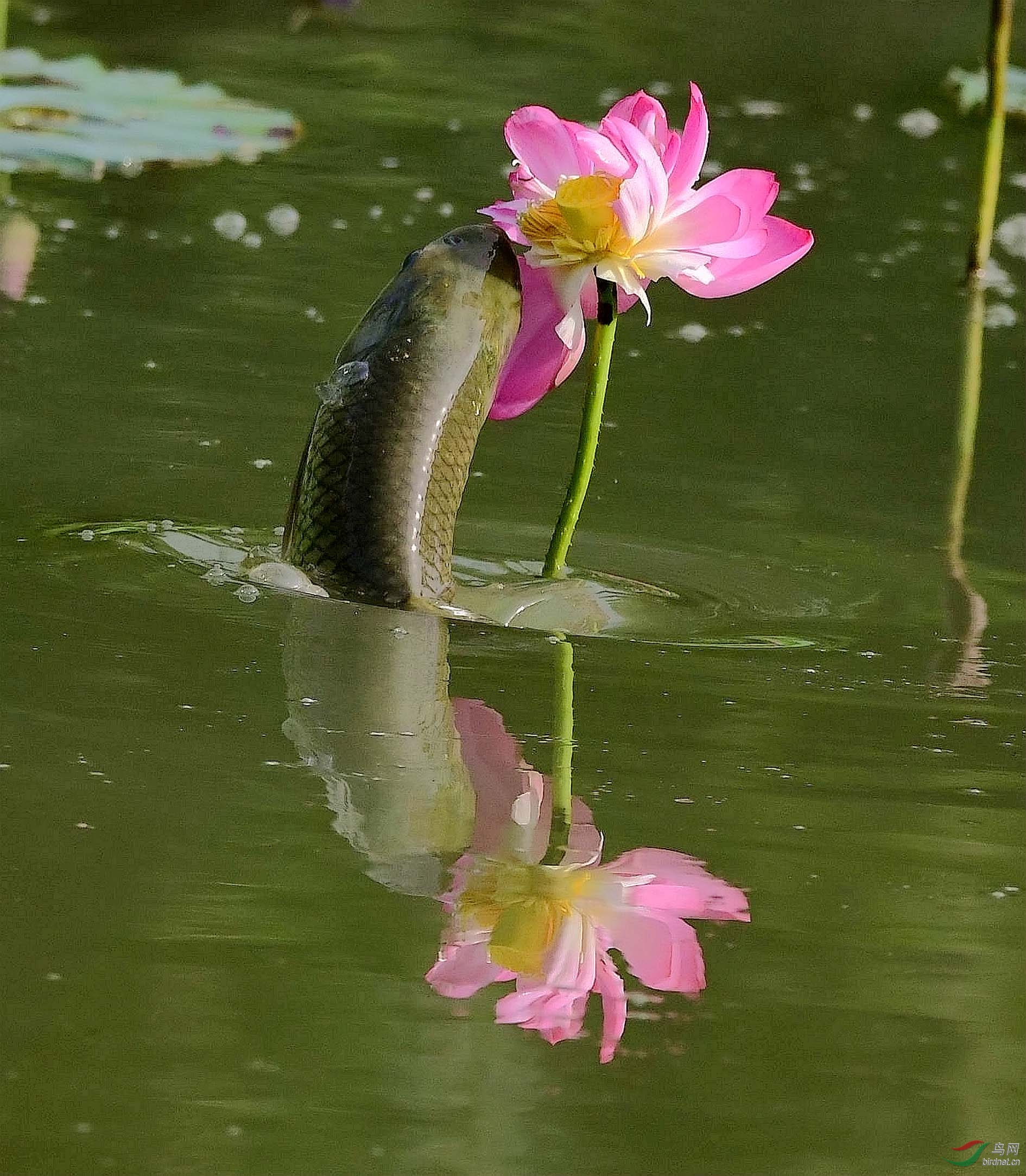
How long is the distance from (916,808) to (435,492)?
98 cm

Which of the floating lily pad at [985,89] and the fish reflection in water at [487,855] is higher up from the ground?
the floating lily pad at [985,89]

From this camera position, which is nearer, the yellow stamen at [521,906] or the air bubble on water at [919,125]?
the yellow stamen at [521,906]

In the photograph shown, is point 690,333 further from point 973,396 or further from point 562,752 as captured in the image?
point 562,752

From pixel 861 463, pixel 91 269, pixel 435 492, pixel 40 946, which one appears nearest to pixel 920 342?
pixel 861 463

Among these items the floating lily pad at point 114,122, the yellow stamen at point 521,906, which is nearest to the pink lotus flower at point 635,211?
the yellow stamen at point 521,906

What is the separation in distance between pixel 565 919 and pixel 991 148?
414 centimetres

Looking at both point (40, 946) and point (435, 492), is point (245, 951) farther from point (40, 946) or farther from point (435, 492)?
point (435, 492)

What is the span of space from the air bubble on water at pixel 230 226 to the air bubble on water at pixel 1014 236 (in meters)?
2.29

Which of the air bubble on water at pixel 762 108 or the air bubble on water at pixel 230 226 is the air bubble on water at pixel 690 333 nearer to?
the air bubble on water at pixel 230 226

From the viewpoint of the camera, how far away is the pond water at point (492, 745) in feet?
5.40

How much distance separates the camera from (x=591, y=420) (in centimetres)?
295

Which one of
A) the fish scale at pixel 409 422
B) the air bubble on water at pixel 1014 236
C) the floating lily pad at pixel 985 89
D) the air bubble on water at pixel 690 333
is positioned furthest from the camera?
the floating lily pad at pixel 985 89

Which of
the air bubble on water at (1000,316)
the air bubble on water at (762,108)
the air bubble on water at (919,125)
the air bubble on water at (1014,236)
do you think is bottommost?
the air bubble on water at (1000,316)

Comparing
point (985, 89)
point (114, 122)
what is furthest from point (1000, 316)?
point (114, 122)
